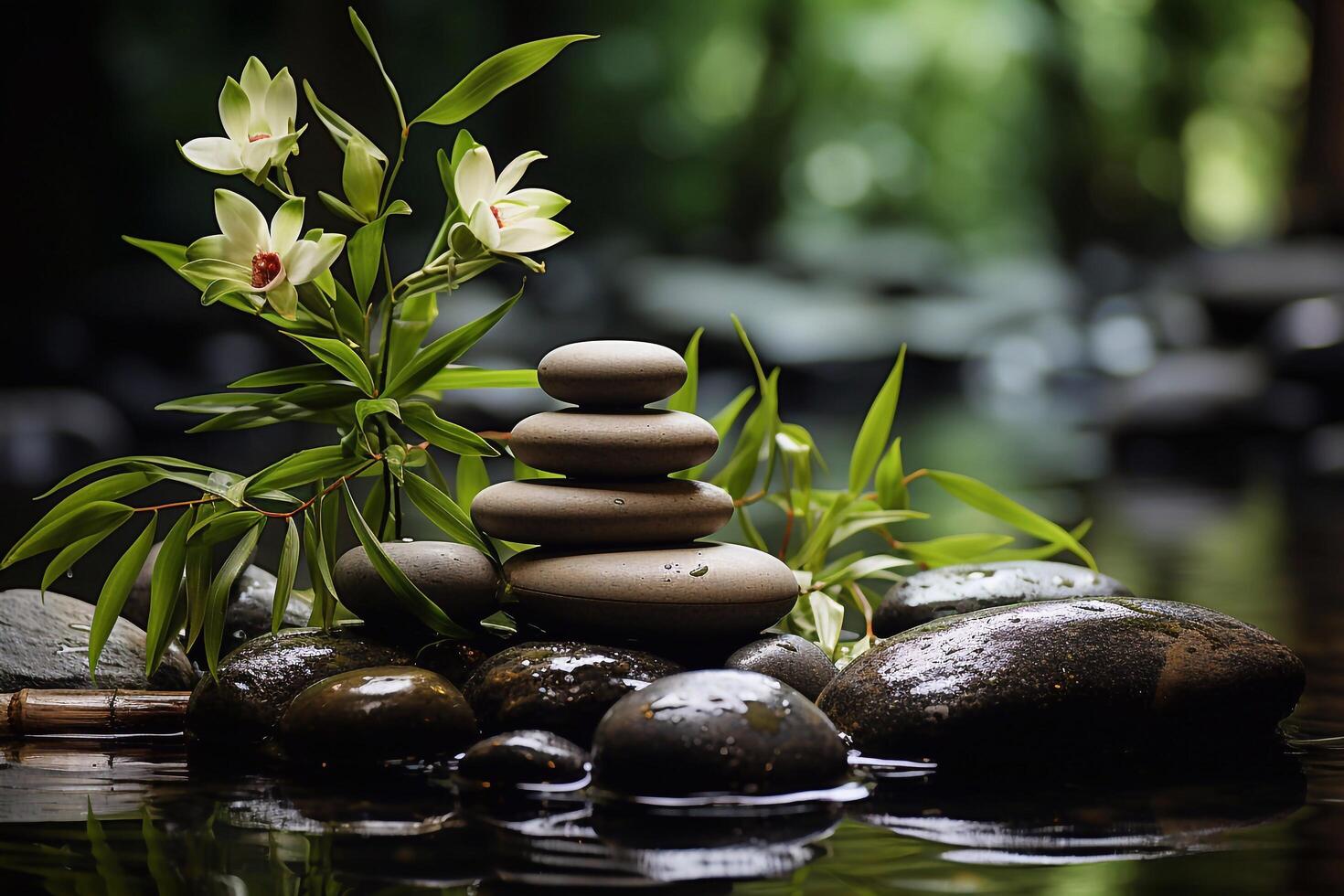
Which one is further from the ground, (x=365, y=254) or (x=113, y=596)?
(x=365, y=254)

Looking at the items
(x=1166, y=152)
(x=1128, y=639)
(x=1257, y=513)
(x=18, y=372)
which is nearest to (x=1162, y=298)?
(x=1166, y=152)

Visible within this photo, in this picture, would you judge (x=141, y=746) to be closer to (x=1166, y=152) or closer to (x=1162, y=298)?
(x=1162, y=298)

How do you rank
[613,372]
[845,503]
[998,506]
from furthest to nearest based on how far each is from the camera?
1. [845,503]
2. [998,506]
3. [613,372]

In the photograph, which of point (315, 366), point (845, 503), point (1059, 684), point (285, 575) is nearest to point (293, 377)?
point (315, 366)

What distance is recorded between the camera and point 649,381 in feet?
7.13

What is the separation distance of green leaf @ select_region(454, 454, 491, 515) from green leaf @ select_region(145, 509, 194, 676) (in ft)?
1.77

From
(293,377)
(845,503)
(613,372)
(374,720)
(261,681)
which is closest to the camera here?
(374,720)

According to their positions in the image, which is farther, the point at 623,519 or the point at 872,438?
the point at 872,438

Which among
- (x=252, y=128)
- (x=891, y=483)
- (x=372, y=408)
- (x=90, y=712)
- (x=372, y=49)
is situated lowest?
(x=90, y=712)

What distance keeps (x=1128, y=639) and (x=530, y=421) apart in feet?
3.05

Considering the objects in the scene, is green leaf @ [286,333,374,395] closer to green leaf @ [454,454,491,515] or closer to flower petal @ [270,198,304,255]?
flower petal @ [270,198,304,255]

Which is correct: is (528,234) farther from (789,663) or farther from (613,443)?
(789,663)

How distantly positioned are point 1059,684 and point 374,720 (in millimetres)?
898

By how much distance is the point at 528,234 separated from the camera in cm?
222
